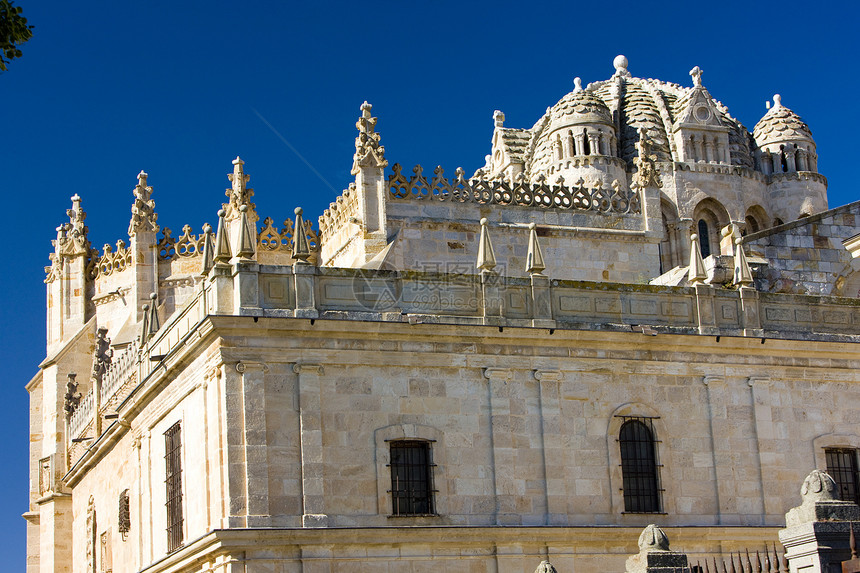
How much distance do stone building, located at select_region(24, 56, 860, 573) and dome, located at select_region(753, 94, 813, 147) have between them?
1437 cm

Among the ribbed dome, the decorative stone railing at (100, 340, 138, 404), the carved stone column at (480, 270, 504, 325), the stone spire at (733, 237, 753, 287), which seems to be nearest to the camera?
the carved stone column at (480, 270, 504, 325)

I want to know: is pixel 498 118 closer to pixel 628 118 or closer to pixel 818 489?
pixel 628 118

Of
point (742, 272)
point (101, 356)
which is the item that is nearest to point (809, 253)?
point (742, 272)

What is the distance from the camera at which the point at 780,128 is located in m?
44.6

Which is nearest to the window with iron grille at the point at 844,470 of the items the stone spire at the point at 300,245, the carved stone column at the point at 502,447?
the carved stone column at the point at 502,447

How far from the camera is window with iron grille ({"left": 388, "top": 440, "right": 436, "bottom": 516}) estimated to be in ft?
73.9

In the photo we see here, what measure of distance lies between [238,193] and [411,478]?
15.2 metres

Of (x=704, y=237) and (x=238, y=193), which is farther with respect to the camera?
(x=704, y=237)

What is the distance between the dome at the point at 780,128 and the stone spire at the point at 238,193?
59.0ft

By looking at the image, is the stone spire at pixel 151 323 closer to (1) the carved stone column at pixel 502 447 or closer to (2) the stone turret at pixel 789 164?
(1) the carved stone column at pixel 502 447

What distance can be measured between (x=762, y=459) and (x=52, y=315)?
23.1 metres

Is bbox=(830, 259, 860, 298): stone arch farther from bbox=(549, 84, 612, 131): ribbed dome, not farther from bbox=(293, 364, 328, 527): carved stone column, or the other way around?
bbox=(293, 364, 328, 527): carved stone column

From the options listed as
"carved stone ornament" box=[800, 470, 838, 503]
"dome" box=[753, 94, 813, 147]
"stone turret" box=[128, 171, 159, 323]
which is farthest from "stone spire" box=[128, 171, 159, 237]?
"carved stone ornament" box=[800, 470, 838, 503]

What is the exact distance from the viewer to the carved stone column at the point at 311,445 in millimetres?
21625
